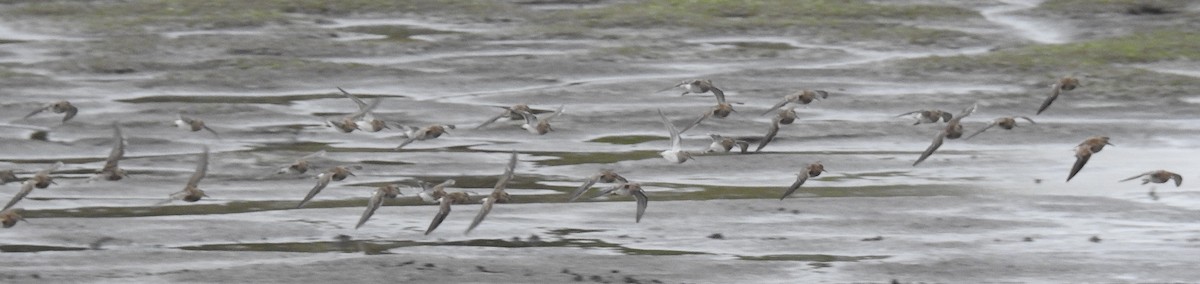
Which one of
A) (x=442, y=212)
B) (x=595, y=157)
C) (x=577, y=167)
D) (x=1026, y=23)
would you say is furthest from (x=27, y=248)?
(x=1026, y=23)

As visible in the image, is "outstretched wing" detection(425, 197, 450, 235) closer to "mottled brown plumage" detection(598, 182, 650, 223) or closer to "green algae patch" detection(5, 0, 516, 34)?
"mottled brown plumage" detection(598, 182, 650, 223)

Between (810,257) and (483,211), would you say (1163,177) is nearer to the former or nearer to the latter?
(810,257)

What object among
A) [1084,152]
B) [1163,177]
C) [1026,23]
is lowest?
[1026,23]

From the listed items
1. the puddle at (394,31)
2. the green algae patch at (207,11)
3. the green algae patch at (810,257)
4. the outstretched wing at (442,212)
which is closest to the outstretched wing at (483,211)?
the outstretched wing at (442,212)

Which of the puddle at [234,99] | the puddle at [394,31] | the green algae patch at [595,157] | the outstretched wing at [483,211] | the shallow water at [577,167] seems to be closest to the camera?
the outstretched wing at [483,211]

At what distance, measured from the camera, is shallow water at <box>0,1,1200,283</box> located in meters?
15.5

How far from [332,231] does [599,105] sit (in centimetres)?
1140

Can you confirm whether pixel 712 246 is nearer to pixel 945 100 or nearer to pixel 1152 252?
pixel 1152 252

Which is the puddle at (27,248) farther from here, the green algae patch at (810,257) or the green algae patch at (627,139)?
the green algae patch at (627,139)

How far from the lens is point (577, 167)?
21969 millimetres

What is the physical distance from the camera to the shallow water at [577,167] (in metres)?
15.5

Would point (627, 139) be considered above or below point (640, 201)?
below

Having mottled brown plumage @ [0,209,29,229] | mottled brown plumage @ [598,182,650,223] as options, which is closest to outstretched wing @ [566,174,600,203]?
mottled brown plumage @ [598,182,650,223]

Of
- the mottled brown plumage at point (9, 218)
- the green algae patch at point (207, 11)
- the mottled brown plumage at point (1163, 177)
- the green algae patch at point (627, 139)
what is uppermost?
the mottled brown plumage at point (9, 218)
